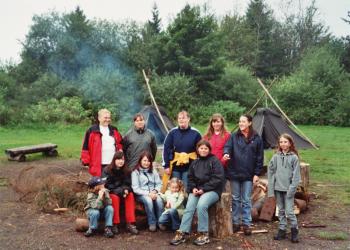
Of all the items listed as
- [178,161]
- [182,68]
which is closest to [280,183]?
[178,161]

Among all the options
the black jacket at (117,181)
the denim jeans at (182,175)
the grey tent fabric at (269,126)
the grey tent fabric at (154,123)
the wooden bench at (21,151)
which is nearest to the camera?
the black jacket at (117,181)

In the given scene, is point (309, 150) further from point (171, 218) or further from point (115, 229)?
point (115, 229)

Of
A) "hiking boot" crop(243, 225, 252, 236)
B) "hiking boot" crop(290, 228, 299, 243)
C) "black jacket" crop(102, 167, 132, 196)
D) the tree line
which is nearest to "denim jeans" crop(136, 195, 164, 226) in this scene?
"black jacket" crop(102, 167, 132, 196)

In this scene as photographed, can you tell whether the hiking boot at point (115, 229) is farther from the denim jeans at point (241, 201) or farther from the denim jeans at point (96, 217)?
the denim jeans at point (241, 201)

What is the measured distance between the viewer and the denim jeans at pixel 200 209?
18.0 feet

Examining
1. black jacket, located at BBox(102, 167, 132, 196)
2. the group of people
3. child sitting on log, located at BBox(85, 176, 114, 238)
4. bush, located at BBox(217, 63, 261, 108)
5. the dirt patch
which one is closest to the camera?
the dirt patch

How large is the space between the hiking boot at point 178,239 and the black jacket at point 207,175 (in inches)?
21.4

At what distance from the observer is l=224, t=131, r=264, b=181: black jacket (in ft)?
19.2

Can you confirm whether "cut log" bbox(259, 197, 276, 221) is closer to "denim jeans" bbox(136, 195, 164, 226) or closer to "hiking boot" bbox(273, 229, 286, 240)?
"hiking boot" bbox(273, 229, 286, 240)

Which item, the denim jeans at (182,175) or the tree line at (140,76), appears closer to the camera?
the denim jeans at (182,175)

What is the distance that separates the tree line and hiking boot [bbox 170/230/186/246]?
54.7 feet

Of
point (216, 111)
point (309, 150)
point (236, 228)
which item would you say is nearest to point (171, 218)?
point (236, 228)

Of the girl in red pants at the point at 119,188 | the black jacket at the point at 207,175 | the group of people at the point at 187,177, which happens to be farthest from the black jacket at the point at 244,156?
the girl in red pants at the point at 119,188

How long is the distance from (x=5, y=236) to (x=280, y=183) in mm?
3512
